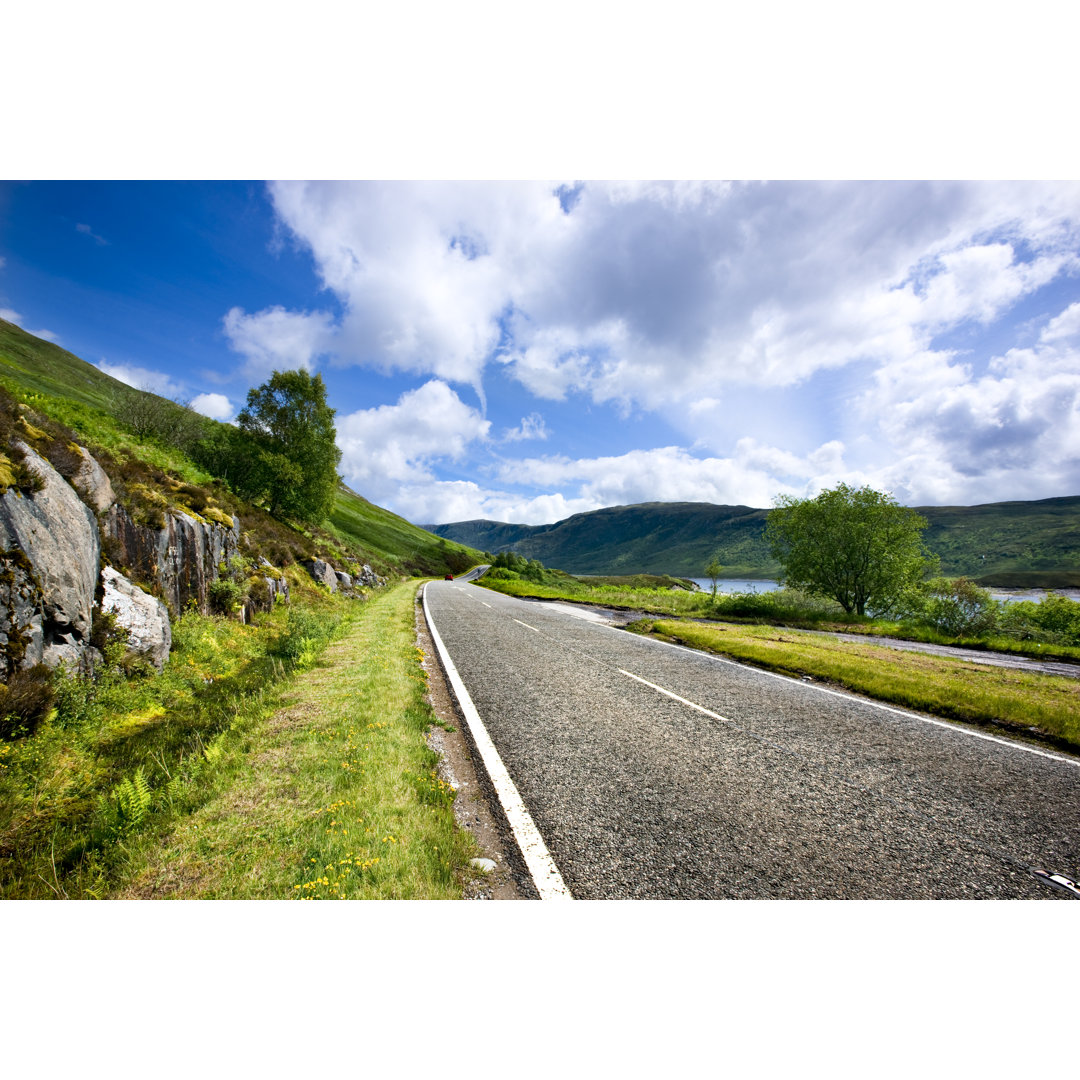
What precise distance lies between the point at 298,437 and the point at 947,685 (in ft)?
105

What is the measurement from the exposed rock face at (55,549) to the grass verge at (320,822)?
9.55 ft

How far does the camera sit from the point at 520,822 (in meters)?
3.44

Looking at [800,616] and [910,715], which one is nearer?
[910,715]

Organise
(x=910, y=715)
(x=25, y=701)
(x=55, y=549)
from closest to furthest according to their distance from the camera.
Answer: (x=25, y=701), (x=55, y=549), (x=910, y=715)

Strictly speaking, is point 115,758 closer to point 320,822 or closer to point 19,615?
point 19,615

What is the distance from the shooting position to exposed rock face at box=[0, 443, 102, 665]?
535cm

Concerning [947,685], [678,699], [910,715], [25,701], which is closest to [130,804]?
[25,701]

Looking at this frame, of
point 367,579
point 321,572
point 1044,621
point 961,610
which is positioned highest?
point 321,572

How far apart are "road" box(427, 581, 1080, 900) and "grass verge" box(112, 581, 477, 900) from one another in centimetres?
86

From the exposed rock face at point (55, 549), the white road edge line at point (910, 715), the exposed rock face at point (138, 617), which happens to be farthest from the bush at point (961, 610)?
the exposed rock face at point (55, 549)

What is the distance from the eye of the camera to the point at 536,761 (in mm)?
4566

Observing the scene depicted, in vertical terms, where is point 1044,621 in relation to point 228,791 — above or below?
above

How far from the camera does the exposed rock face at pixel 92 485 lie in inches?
281
